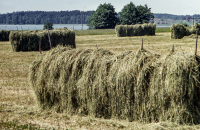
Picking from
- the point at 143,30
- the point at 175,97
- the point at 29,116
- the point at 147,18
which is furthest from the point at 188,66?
the point at 147,18

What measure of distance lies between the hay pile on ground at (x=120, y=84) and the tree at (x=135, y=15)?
267 feet

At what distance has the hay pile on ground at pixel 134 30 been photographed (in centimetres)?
4177

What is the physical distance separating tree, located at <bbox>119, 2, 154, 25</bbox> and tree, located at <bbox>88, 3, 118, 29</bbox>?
12.6 feet

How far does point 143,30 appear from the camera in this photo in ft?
140

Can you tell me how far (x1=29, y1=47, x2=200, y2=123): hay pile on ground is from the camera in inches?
237

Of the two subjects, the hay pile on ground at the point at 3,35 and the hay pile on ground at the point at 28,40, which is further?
the hay pile on ground at the point at 3,35

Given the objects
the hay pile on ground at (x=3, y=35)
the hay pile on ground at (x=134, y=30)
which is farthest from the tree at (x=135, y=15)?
the hay pile on ground at (x=3, y=35)

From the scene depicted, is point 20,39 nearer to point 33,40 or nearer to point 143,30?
point 33,40

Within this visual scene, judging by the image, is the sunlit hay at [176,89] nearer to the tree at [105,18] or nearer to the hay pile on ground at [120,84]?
the hay pile on ground at [120,84]

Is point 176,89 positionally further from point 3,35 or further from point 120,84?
point 3,35

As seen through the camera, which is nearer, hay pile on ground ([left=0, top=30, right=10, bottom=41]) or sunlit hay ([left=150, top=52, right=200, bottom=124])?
sunlit hay ([left=150, top=52, right=200, bottom=124])

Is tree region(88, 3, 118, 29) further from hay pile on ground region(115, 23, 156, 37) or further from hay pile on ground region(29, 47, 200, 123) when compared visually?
hay pile on ground region(29, 47, 200, 123)

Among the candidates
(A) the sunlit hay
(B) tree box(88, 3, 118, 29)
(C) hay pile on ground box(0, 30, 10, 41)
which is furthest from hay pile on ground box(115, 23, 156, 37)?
(B) tree box(88, 3, 118, 29)

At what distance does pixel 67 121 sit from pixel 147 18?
85.3 meters
